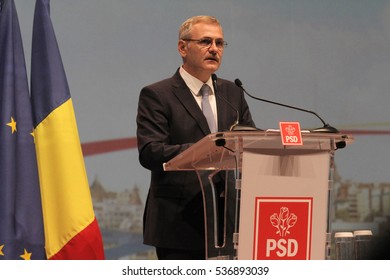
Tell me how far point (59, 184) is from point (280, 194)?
1740mm

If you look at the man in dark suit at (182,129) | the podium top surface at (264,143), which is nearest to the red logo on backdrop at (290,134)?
the podium top surface at (264,143)

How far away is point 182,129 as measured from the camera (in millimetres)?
3541

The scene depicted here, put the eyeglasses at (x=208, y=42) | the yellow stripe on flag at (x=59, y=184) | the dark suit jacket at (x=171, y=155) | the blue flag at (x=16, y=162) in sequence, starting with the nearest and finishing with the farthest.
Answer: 1. the dark suit jacket at (x=171, y=155)
2. the eyeglasses at (x=208, y=42)
3. the blue flag at (x=16, y=162)
4. the yellow stripe on flag at (x=59, y=184)

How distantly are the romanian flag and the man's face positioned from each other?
2.96ft

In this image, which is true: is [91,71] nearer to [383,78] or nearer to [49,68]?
[49,68]

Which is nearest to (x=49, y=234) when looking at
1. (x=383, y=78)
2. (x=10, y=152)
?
(x=10, y=152)

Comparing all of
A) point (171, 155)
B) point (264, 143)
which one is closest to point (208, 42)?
point (171, 155)

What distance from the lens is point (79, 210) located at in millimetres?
4230

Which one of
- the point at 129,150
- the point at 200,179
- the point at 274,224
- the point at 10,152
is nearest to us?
the point at 274,224

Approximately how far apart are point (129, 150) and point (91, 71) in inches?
21.9

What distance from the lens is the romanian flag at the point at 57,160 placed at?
419cm

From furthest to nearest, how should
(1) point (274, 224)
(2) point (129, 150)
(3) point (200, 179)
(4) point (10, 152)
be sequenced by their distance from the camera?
(2) point (129, 150) < (4) point (10, 152) < (3) point (200, 179) < (1) point (274, 224)

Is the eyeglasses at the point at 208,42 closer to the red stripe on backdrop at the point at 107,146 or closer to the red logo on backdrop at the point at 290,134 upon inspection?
the red logo on backdrop at the point at 290,134

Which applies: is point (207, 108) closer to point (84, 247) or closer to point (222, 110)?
point (222, 110)
